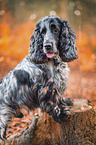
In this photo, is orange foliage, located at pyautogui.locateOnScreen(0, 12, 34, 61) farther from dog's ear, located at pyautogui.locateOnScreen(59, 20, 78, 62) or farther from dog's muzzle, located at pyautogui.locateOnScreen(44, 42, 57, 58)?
dog's muzzle, located at pyautogui.locateOnScreen(44, 42, 57, 58)

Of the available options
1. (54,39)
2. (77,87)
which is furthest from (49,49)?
(77,87)

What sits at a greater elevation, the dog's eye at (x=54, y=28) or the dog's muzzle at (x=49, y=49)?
the dog's eye at (x=54, y=28)

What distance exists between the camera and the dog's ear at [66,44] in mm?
2297

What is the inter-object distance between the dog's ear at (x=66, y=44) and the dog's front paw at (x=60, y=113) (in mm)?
782

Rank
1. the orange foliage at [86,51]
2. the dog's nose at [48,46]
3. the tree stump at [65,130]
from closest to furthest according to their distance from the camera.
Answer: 1. the dog's nose at [48,46]
2. the tree stump at [65,130]
3. the orange foliage at [86,51]

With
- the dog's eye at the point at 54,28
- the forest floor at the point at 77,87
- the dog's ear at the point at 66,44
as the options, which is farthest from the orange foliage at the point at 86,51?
the dog's eye at the point at 54,28

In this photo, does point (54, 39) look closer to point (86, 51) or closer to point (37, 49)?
point (37, 49)

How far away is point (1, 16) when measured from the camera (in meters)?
6.10

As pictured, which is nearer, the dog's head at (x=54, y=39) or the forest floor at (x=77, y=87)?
the dog's head at (x=54, y=39)

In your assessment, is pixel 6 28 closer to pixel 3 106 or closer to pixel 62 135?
pixel 3 106

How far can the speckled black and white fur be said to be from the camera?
7.67 ft

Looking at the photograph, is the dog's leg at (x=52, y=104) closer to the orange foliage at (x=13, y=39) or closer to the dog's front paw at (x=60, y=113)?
the dog's front paw at (x=60, y=113)

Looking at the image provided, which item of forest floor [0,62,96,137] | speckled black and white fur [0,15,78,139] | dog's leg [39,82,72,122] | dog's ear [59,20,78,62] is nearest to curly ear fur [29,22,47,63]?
speckled black and white fur [0,15,78,139]

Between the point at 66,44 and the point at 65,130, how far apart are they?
1.47 metres
